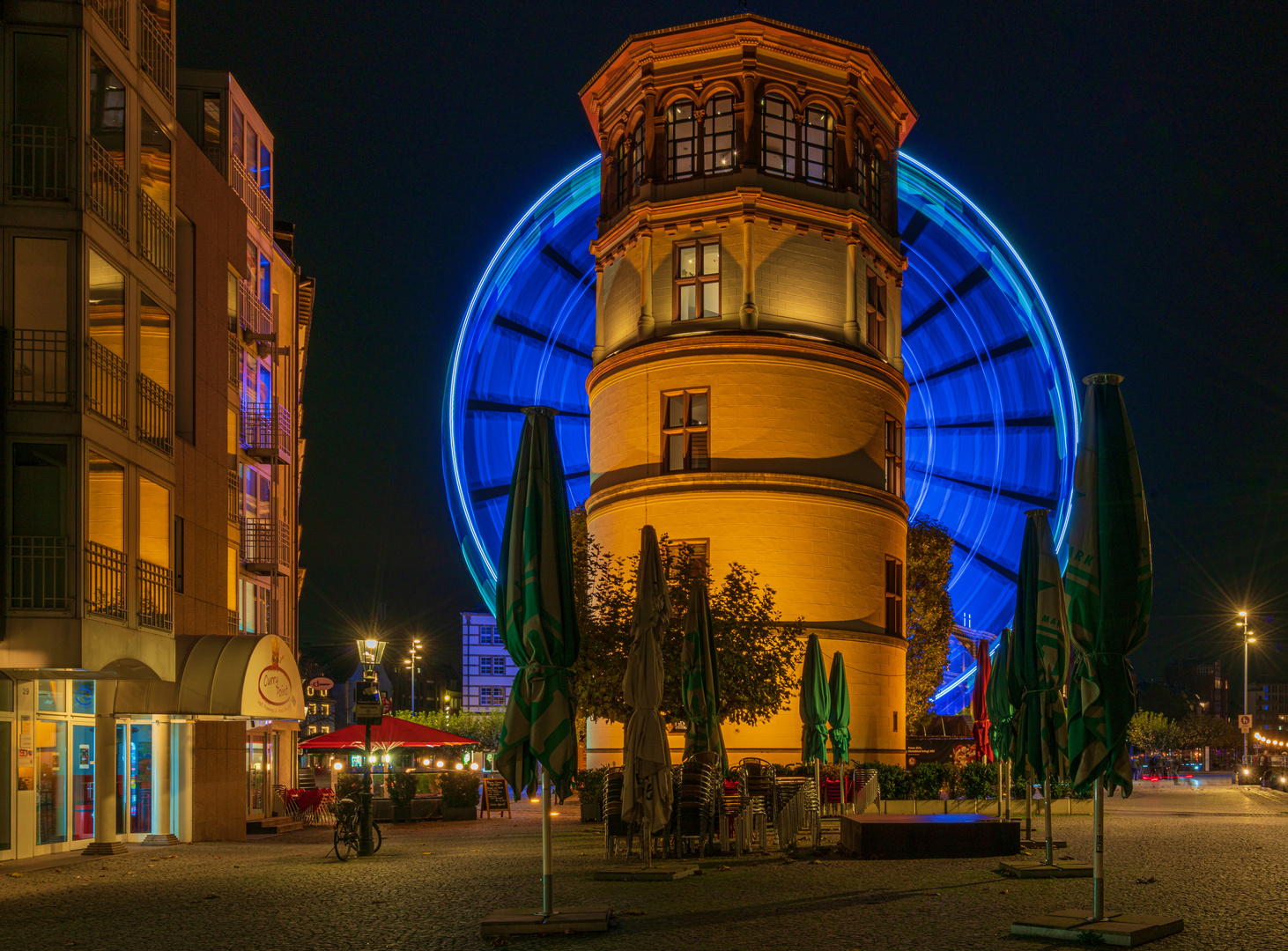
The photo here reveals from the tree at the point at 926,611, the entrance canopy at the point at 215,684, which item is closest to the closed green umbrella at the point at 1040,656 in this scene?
the entrance canopy at the point at 215,684

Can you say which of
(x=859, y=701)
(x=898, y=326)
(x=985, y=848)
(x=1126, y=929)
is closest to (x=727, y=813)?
(x=985, y=848)

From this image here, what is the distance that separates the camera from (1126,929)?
400 inches

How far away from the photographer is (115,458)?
19.8 metres

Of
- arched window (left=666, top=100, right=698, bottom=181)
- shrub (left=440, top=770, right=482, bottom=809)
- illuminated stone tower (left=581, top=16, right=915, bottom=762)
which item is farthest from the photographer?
arched window (left=666, top=100, right=698, bottom=181)

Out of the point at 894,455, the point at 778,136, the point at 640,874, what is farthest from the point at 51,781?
the point at 778,136

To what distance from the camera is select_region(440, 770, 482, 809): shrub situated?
104 ft

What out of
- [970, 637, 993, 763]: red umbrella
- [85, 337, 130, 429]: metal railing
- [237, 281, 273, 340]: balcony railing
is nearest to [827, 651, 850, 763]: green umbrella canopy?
[970, 637, 993, 763]: red umbrella

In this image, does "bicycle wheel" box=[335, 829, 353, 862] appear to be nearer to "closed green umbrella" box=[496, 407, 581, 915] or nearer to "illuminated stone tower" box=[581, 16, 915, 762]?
"closed green umbrella" box=[496, 407, 581, 915]

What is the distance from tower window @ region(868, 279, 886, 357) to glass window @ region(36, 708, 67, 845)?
69.9ft

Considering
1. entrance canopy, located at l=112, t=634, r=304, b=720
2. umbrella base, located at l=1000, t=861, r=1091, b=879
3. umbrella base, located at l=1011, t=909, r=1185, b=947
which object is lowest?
umbrella base, located at l=1000, t=861, r=1091, b=879

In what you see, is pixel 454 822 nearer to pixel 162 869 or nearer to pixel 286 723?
pixel 286 723

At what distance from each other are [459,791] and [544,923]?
21405mm

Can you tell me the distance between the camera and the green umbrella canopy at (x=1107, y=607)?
425 inches

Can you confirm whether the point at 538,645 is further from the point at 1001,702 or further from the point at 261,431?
the point at 261,431
